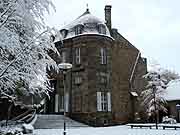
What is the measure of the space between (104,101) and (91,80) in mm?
2768

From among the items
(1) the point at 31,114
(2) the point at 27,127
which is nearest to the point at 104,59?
(1) the point at 31,114

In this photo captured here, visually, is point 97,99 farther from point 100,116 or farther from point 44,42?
point 44,42

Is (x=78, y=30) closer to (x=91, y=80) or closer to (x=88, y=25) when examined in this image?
(x=88, y=25)

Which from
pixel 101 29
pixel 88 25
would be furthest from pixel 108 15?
pixel 88 25

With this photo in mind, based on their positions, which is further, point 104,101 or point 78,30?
point 78,30

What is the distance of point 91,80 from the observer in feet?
104

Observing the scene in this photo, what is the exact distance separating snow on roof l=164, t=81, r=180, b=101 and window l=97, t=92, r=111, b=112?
13738mm

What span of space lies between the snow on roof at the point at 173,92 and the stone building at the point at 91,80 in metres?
7.39

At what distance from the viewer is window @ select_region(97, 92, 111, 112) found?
31500 mm

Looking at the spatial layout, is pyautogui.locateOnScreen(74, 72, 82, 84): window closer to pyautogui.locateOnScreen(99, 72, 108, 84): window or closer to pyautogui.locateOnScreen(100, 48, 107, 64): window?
pyautogui.locateOnScreen(99, 72, 108, 84): window

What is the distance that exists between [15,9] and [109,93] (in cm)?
2561

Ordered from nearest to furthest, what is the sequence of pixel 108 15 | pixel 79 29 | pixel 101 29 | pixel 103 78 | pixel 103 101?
pixel 103 101 → pixel 103 78 → pixel 101 29 → pixel 79 29 → pixel 108 15

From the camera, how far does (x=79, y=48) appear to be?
32969 millimetres

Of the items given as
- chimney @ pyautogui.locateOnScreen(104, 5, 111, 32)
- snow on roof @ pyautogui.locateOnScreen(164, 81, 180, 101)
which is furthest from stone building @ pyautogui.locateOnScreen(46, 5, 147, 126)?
snow on roof @ pyautogui.locateOnScreen(164, 81, 180, 101)
